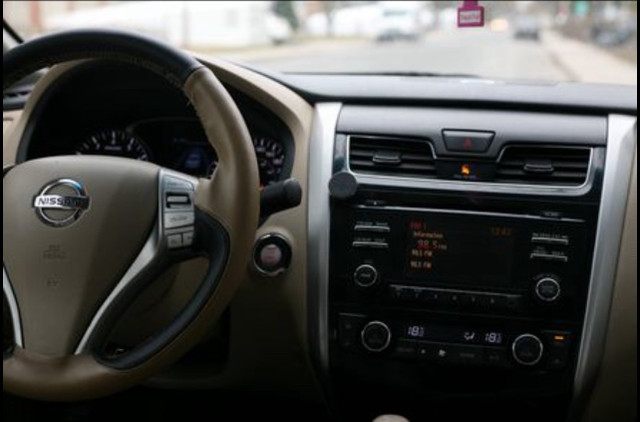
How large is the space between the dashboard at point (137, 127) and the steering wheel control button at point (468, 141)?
418mm

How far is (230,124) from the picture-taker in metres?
1.56

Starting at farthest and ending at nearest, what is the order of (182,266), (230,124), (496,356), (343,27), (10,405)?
(343,27), (10,405), (496,356), (182,266), (230,124)

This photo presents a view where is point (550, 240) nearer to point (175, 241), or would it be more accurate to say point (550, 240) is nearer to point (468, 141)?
point (468, 141)

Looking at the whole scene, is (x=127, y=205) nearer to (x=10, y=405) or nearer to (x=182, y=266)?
(x=182, y=266)

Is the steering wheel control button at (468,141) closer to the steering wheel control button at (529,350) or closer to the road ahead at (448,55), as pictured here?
the steering wheel control button at (529,350)

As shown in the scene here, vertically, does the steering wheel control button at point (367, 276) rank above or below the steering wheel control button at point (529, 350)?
above

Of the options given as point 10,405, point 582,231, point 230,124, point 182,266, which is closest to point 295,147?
point 182,266

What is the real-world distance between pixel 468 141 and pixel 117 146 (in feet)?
3.25

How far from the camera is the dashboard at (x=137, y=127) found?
7.32ft

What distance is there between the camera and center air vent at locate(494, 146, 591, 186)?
198 cm

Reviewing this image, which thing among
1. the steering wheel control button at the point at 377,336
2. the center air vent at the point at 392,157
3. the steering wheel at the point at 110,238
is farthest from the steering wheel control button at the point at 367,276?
the steering wheel at the point at 110,238

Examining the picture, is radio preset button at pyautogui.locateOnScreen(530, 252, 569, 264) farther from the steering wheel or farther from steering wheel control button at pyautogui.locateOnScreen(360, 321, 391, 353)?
the steering wheel

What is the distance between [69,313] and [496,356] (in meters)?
1.00

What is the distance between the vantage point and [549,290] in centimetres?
195
